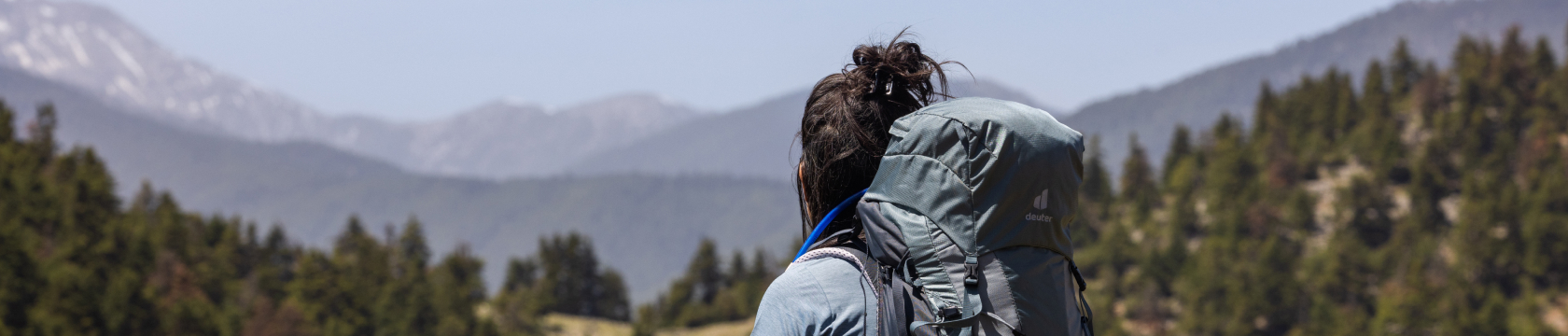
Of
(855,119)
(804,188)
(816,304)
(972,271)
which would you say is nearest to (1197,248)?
(804,188)

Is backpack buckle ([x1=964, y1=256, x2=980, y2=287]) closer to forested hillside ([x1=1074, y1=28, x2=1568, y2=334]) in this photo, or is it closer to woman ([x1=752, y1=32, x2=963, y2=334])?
woman ([x1=752, y1=32, x2=963, y2=334])

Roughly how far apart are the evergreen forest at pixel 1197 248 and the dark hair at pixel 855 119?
72.4 m

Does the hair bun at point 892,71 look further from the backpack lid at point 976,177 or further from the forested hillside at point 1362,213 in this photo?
the forested hillside at point 1362,213

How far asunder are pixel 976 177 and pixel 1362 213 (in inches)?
4745

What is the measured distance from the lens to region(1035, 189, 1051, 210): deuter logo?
2.80 metres

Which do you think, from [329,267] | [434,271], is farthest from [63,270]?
[434,271]

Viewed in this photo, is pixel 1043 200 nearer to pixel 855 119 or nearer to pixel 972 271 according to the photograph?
pixel 972 271

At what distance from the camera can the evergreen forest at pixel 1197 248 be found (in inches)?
3071

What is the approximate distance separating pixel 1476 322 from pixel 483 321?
276 ft

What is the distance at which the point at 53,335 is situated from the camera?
6062 centimetres

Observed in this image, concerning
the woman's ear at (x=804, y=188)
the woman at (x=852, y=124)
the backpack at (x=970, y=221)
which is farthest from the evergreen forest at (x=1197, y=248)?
the backpack at (x=970, y=221)

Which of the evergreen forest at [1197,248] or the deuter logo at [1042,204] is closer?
the deuter logo at [1042,204]

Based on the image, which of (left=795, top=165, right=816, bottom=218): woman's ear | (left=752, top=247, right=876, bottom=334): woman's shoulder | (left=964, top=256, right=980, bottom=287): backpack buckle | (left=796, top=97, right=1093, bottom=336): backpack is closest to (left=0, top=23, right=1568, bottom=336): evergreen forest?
(left=795, top=165, right=816, bottom=218): woman's ear

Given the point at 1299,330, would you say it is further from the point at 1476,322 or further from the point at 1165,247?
the point at 1165,247
